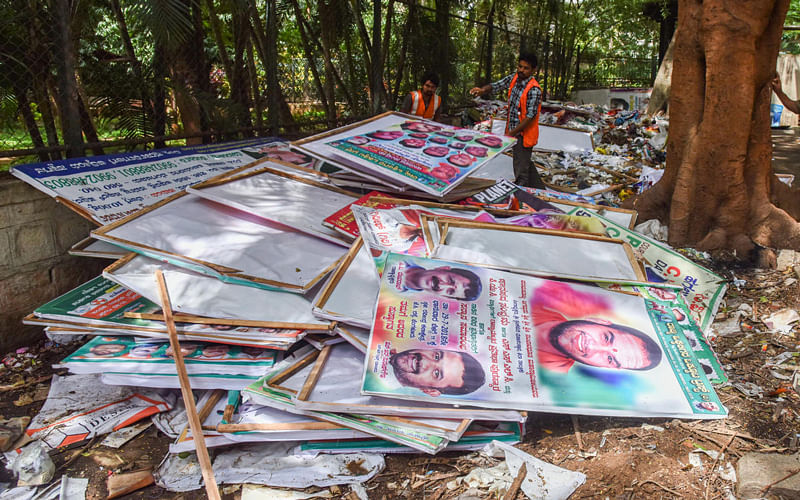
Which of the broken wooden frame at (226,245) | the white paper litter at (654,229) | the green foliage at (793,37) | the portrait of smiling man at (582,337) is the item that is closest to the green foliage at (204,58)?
the broken wooden frame at (226,245)

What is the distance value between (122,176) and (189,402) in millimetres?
1840

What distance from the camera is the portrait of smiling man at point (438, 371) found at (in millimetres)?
1957

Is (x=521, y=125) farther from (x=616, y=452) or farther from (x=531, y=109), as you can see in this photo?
(x=616, y=452)

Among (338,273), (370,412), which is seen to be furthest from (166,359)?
(370,412)

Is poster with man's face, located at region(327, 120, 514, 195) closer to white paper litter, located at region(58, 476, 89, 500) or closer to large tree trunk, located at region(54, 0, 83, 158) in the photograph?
large tree trunk, located at region(54, 0, 83, 158)

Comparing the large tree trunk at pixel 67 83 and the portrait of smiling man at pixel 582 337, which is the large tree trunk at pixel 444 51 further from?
the portrait of smiling man at pixel 582 337

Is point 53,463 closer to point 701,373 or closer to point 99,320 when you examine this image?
point 99,320

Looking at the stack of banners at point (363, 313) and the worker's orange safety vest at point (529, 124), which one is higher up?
the worker's orange safety vest at point (529, 124)

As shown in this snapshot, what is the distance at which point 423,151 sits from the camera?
3594mm

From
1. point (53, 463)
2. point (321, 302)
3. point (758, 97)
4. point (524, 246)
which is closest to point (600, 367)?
point (524, 246)

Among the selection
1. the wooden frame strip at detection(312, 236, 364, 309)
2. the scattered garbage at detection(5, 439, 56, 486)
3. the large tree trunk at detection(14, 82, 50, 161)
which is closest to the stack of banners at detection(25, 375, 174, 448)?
the scattered garbage at detection(5, 439, 56, 486)

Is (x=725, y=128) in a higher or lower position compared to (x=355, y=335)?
higher

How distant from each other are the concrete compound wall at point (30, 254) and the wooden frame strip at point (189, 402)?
92 centimetres

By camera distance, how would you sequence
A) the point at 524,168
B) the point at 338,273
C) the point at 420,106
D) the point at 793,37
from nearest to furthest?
the point at 338,273
the point at 524,168
the point at 420,106
the point at 793,37
